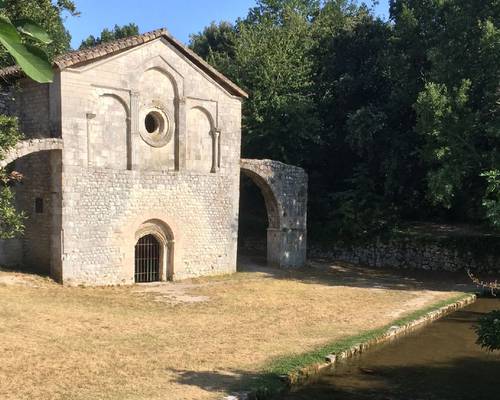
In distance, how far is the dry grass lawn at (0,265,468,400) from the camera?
877 cm

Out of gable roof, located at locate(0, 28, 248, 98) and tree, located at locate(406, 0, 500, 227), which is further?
tree, located at locate(406, 0, 500, 227)

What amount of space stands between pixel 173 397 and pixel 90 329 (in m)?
4.50

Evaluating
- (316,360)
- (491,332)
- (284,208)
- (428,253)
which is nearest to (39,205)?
(284,208)

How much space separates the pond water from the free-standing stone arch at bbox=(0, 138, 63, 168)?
34.9ft

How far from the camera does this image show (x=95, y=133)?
1767 cm

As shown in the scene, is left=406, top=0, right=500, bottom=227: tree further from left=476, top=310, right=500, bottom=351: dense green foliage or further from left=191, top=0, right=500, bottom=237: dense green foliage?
left=476, top=310, right=500, bottom=351: dense green foliage

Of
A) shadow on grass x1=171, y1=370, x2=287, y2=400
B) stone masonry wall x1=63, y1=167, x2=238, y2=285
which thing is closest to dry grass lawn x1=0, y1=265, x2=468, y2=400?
shadow on grass x1=171, y1=370, x2=287, y2=400

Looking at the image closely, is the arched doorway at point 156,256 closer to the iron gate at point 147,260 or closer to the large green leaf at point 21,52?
the iron gate at point 147,260

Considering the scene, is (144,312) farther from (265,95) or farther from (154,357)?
(265,95)

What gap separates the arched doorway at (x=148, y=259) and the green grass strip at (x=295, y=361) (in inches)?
364

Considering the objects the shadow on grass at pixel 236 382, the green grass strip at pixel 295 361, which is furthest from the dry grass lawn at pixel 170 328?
the green grass strip at pixel 295 361

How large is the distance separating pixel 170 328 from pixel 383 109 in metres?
17.6

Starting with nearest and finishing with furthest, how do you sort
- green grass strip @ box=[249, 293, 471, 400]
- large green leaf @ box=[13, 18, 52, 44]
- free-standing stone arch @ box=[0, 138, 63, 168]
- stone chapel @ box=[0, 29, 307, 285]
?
large green leaf @ box=[13, 18, 52, 44] < green grass strip @ box=[249, 293, 471, 400] < free-standing stone arch @ box=[0, 138, 63, 168] < stone chapel @ box=[0, 29, 307, 285]

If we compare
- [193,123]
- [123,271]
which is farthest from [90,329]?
[193,123]
